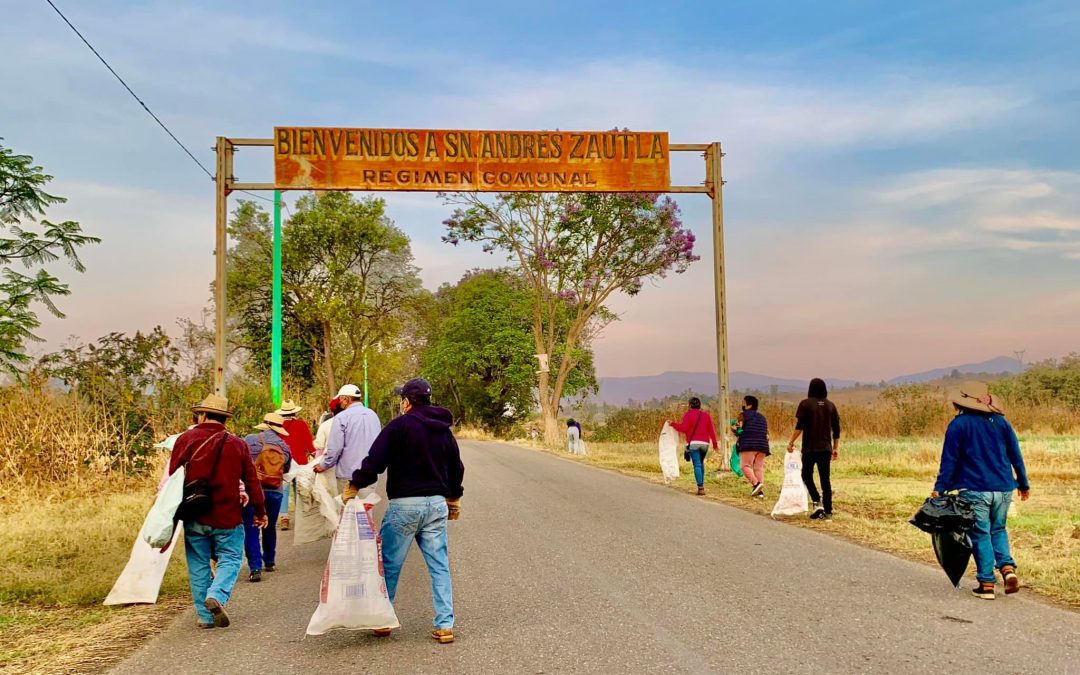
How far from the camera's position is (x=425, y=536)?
6633mm

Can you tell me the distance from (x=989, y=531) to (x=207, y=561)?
22.2 feet

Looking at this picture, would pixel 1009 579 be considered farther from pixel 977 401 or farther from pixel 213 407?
pixel 213 407

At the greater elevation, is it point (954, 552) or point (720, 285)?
point (720, 285)

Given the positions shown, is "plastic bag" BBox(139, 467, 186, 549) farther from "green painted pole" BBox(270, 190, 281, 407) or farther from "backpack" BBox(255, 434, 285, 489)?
"green painted pole" BBox(270, 190, 281, 407)

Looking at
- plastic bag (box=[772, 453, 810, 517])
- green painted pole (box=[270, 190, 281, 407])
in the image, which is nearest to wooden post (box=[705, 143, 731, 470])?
plastic bag (box=[772, 453, 810, 517])

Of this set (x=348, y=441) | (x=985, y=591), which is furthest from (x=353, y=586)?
(x=985, y=591)

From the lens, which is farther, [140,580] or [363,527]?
[140,580]

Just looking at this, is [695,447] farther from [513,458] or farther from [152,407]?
[513,458]

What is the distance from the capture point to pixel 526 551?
1039 centimetres

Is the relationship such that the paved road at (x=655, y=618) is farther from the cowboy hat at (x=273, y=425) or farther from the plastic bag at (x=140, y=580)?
the cowboy hat at (x=273, y=425)

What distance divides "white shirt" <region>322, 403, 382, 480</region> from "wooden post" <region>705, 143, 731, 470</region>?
38.7ft

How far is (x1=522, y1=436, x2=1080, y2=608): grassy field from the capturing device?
30.5 feet

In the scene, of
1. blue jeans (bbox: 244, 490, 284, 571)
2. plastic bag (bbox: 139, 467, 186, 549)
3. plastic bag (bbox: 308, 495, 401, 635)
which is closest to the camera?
plastic bag (bbox: 308, 495, 401, 635)

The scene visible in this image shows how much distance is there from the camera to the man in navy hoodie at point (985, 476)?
25.7ft
